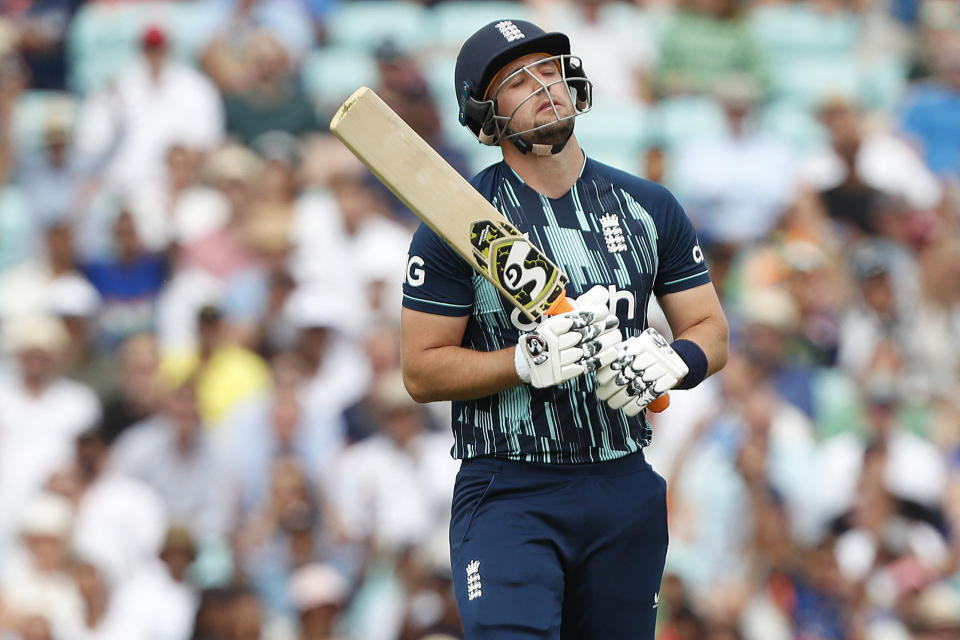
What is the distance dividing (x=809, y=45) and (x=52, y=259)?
19.0 ft

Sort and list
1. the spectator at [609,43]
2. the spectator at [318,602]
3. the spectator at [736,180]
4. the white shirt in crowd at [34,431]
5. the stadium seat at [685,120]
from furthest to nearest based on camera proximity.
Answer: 1. the spectator at [609,43]
2. the stadium seat at [685,120]
3. the spectator at [736,180]
4. the white shirt in crowd at [34,431]
5. the spectator at [318,602]

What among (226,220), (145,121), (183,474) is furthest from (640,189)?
(145,121)

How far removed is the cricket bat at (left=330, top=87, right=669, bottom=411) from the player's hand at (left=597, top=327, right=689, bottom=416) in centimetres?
11

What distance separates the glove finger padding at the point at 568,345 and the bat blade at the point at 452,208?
0.11m

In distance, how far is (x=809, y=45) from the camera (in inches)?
425

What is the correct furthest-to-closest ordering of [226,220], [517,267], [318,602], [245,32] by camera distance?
[245,32], [226,220], [318,602], [517,267]

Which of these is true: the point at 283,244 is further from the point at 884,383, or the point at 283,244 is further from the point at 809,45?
the point at 809,45

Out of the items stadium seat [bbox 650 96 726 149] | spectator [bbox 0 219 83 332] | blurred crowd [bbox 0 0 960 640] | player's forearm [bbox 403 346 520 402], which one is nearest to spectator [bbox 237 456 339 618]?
blurred crowd [bbox 0 0 960 640]

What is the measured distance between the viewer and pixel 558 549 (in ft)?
12.1

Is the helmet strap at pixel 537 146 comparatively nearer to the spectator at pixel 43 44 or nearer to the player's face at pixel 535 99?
the player's face at pixel 535 99

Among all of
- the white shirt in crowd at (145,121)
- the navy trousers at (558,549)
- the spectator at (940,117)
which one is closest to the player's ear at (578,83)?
the navy trousers at (558,549)

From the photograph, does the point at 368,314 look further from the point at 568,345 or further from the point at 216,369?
the point at 568,345

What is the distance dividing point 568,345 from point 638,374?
0.64 feet

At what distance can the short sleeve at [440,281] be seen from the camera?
3689 millimetres
